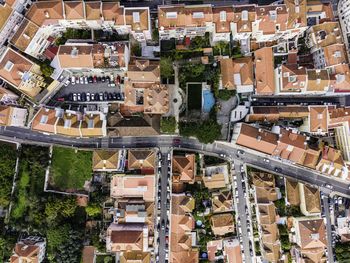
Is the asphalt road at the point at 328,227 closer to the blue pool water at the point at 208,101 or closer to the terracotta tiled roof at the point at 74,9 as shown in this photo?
the blue pool water at the point at 208,101

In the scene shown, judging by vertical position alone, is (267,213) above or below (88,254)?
above

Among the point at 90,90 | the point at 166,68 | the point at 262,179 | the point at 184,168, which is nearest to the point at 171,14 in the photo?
the point at 166,68

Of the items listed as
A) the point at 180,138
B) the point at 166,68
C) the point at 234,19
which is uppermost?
the point at 234,19

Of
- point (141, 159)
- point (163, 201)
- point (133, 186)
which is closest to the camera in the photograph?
point (141, 159)

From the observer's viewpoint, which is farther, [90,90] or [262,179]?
[262,179]

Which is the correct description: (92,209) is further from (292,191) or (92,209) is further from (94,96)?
(292,191)

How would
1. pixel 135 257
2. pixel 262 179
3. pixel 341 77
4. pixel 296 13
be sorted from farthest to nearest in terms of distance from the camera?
pixel 262 179, pixel 135 257, pixel 341 77, pixel 296 13
